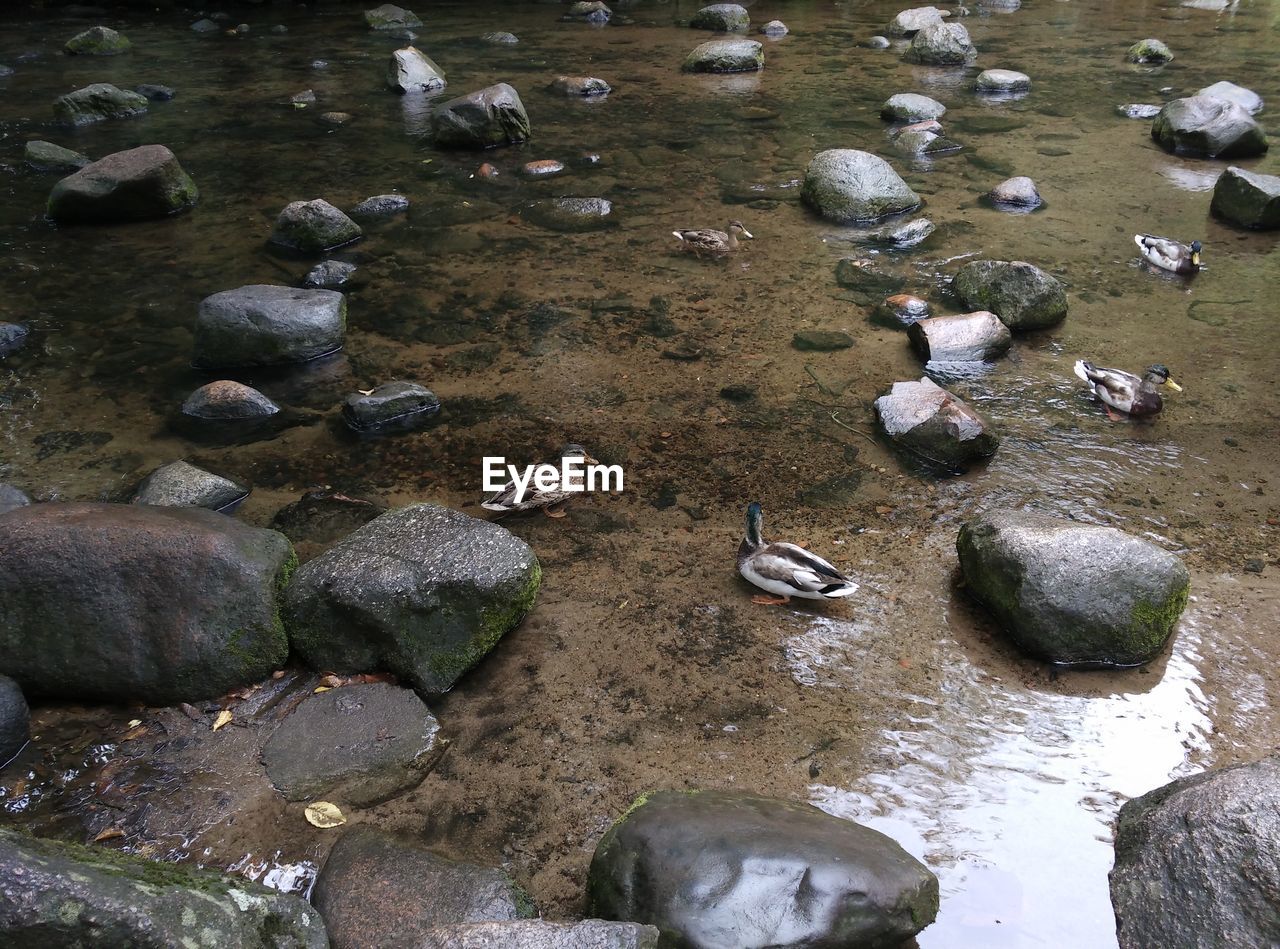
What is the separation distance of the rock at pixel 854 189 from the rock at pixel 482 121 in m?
3.43

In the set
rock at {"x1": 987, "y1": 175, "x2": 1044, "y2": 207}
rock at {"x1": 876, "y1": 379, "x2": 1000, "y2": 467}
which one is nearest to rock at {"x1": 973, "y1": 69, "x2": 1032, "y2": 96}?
rock at {"x1": 987, "y1": 175, "x2": 1044, "y2": 207}

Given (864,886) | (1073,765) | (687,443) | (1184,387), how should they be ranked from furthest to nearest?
(1184,387)
(687,443)
(1073,765)
(864,886)

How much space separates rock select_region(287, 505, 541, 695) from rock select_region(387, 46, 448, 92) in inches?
393

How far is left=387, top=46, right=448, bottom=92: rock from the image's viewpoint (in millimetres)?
12078

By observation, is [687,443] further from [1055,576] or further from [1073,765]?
[1073,765]

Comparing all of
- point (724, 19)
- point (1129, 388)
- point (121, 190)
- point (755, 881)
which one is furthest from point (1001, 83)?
point (755, 881)

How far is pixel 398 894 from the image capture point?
8.95ft

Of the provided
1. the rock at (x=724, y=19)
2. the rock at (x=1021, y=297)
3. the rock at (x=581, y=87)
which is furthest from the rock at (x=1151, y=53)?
the rock at (x=1021, y=297)

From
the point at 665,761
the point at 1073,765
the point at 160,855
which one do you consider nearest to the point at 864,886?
the point at 665,761

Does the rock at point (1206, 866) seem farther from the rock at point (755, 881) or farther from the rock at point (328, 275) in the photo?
the rock at point (328, 275)

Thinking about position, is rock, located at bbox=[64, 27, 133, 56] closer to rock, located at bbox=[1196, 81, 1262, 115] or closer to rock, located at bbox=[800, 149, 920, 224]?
rock, located at bbox=[800, 149, 920, 224]

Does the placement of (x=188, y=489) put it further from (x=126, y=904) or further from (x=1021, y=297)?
(x=1021, y=297)

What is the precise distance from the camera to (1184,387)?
5.46 m

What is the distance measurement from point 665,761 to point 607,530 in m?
1.43
